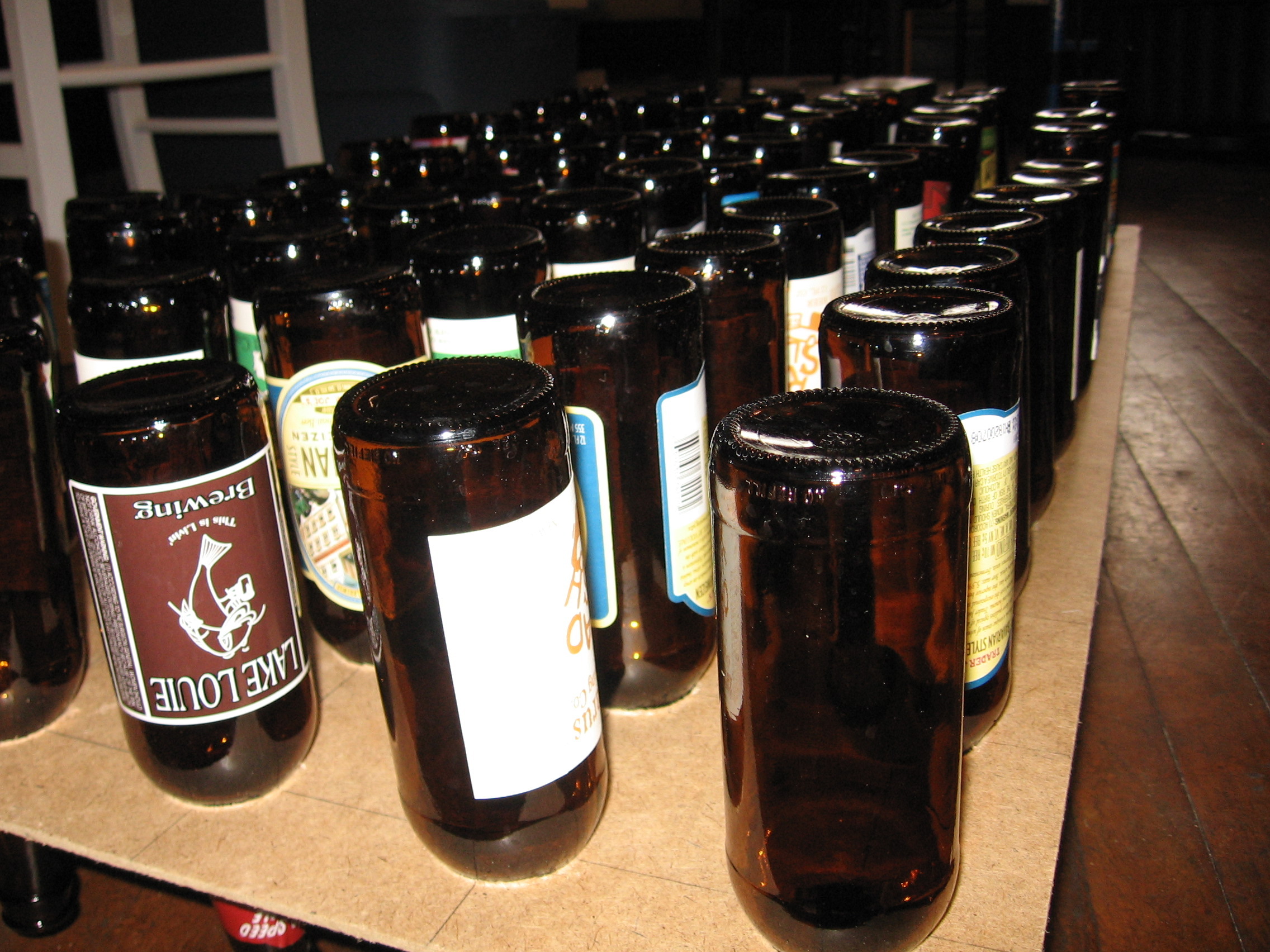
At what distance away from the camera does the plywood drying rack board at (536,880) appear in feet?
1.77

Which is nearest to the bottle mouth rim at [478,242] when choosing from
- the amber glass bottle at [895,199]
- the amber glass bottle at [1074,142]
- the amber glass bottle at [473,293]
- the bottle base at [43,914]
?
the amber glass bottle at [473,293]

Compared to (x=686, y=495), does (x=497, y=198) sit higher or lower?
higher

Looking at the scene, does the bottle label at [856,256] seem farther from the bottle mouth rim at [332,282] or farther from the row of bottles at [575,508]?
the bottle mouth rim at [332,282]

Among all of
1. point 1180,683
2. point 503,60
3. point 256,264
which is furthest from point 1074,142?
point 503,60

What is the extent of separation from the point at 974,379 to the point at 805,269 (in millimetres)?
280

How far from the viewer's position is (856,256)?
0.99 meters

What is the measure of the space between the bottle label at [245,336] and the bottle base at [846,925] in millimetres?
540

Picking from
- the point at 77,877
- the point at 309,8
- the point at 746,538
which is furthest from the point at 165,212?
→ the point at 309,8

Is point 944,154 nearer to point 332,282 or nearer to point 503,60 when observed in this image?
point 332,282

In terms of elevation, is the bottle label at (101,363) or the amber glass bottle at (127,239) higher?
the amber glass bottle at (127,239)

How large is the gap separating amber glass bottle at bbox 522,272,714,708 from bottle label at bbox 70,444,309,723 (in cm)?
18

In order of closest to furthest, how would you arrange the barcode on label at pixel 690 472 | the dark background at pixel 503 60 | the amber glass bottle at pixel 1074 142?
the barcode on label at pixel 690 472
the amber glass bottle at pixel 1074 142
the dark background at pixel 503 60

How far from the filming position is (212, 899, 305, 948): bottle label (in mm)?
913

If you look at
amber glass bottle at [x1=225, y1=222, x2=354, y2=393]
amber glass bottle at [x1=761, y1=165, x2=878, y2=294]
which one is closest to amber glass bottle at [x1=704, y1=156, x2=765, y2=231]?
amber glass bottle at [x1=761, y1=165, x2=878, y2=294]
